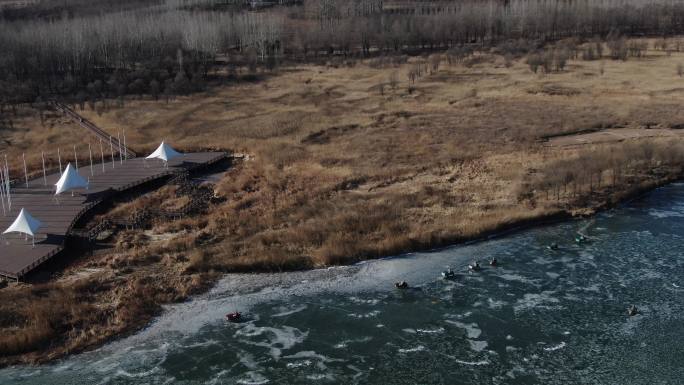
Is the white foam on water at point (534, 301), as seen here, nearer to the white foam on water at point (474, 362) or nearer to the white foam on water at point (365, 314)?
the white foam on water at point (474, 362)

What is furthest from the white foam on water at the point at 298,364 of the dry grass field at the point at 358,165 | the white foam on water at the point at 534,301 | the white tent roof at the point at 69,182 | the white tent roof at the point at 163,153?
the white tent roof at the point at 163,153

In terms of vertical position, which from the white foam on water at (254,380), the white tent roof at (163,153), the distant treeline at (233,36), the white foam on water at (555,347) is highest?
the distant treeline at (233,36)

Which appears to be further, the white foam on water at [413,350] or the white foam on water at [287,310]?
the white foam on water at [287,310]

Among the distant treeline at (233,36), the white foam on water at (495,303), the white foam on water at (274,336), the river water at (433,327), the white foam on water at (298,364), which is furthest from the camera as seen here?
the distant treeline at (233,36)

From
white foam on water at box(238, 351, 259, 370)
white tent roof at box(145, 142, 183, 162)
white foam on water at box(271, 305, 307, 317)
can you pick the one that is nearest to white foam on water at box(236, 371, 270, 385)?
white foam on water at box(238, 351, 259, 370)

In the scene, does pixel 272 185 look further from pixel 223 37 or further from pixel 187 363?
pixel 223 37

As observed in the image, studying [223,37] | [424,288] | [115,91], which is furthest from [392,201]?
[223,37]
